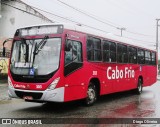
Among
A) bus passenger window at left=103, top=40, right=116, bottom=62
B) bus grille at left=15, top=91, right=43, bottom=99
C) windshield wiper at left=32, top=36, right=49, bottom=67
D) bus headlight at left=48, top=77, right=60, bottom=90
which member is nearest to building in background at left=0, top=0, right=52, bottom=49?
bus passenger window at left=103, top=40, right=116, bottom=62

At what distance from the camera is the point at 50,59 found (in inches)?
432

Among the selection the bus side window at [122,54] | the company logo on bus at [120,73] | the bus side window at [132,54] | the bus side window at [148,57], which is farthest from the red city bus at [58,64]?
the bus side window at [148,57]

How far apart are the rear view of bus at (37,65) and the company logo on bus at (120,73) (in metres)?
4.01

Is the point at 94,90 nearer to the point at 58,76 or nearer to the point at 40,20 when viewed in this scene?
the point at 58,76

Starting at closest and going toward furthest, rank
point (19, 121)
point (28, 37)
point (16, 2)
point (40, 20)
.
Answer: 1. point (19, 121)
2. point (28, 37)
3. point (16, 2)
4. point (40, 20)

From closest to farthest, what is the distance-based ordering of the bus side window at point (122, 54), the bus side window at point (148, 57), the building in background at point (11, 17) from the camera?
the bus side window at point (122, 54) < the bus side window at point (148, 57) < the building in background at point (11, 17)

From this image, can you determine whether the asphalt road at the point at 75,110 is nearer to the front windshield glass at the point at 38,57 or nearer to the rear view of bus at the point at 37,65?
the rear view of bus at the point at 37,65

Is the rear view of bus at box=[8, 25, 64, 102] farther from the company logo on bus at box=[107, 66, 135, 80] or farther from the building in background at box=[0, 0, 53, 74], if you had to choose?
the building in background at box=[0, 0, 53, 74]

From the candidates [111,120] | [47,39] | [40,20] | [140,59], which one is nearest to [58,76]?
[47,39]

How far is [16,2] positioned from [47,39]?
25.5m

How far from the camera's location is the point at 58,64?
10844 mm

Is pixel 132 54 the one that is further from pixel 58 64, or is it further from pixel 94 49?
pixel 58 64

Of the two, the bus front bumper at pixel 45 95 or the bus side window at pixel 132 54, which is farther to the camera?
the bus side window at pixel 132 54

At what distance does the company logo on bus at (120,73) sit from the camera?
14.6 m
